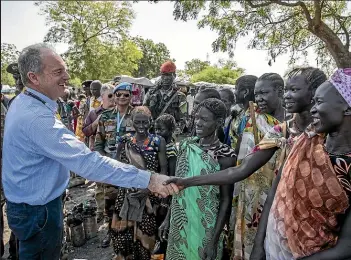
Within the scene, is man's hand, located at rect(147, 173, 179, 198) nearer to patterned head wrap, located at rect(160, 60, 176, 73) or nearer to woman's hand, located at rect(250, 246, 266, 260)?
woman's hand, located at rect(250, 246, 266, 260)

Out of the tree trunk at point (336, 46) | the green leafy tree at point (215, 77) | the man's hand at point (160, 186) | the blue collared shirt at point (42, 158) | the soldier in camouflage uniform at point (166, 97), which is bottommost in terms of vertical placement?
the man's hand at point (160, 186)

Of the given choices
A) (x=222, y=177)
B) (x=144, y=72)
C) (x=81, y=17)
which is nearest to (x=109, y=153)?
(x=222, y=177)

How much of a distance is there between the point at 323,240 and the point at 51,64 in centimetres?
196

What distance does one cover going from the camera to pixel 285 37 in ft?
50.7

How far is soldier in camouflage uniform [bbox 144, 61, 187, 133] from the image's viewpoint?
17.3 ft

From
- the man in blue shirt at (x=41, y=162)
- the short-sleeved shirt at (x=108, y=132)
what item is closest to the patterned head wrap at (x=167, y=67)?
the short-sleeved shirt at (x=108, y=132)

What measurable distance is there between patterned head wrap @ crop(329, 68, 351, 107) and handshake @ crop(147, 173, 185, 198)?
1.23 metres

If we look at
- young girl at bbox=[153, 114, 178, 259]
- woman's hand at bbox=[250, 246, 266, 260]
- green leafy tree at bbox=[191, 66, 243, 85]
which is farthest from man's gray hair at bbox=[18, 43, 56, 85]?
green leafy tree at bbox=[191, 66, 243, 85]

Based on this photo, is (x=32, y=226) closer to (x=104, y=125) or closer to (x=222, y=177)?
(x=222, y=177)

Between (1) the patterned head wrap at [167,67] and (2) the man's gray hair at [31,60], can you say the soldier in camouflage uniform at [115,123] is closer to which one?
(1) the patterned head wrap at [167,67]

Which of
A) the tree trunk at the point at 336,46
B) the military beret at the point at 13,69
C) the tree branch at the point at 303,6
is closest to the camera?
the military beret at the point at 13,69

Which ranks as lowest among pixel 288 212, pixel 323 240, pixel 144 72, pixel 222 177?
pixel 323 240

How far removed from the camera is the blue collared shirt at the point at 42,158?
2.18 m

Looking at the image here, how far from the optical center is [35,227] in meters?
2.29
